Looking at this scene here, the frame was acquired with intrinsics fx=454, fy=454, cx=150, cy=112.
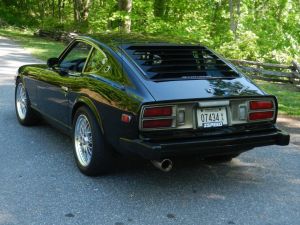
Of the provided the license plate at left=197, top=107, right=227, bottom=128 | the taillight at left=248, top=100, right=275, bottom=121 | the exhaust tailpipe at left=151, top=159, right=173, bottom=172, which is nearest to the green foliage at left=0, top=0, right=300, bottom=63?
the taillight at left=248, top=100, right=275, bottom=121

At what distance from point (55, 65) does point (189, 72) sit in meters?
2.10

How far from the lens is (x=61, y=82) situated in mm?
5492

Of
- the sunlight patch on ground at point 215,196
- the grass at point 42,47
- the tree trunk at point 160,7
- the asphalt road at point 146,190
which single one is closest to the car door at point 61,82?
the asphalt road at point 146,190

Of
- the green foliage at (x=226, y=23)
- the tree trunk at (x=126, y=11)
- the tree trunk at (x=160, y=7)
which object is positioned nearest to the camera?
the green foliage at (x=226, y=23)

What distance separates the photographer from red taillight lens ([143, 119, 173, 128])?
13.4 feet

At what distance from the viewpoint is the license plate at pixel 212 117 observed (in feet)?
14.0

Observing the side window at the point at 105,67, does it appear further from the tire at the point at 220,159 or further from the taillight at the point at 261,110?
the tire at the point at 220,159

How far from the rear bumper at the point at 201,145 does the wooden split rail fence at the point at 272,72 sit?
9892 mm

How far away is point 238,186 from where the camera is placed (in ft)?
15.4

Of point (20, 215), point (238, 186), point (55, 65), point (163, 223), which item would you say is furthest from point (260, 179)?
point (55, 65)

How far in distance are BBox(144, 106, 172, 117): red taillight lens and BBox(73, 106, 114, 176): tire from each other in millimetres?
719

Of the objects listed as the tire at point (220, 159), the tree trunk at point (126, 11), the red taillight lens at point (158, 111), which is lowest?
the tire at point (220, 159)

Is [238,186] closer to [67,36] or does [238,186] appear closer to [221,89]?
[221,89]

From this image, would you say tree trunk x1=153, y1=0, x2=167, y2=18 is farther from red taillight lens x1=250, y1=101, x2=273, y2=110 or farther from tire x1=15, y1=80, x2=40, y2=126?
red taillight lens x1=250, y1=101, x2=273, y2=110
